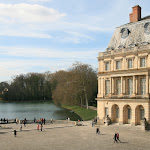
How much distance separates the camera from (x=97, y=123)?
1967 inches

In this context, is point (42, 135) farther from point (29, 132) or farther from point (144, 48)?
point (144, 48)

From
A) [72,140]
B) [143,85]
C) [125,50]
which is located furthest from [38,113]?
[72,140]

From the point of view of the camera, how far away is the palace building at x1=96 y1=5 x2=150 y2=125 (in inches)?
1702

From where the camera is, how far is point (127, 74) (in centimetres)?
4500

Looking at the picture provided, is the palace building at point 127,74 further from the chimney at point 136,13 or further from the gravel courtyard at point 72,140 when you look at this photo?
the gravel courtyard at point 72,140

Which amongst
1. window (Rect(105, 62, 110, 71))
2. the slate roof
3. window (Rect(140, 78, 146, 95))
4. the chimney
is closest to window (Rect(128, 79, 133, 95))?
window (Rect(140, 78, 146, 95))

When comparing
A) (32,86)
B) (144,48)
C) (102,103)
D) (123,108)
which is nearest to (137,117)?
(123,108)

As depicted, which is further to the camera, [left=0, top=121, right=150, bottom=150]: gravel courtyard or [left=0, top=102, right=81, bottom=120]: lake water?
[left=0, top=102, right=81, bottom=120]: lake water

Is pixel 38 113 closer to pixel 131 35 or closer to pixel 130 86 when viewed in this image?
pixel 130 86

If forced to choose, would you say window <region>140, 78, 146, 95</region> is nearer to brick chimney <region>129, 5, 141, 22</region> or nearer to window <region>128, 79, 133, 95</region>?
window <region>128, 79, 133, 95</region>

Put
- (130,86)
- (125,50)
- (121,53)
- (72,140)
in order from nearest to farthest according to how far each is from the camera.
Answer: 1. (72,140)
2. (130,86)
3. (125,50)
4. (121,53)

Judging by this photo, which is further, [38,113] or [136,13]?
[38,113]

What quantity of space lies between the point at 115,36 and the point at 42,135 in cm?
2580

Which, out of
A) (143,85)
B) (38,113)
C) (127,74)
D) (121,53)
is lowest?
(38,113)
